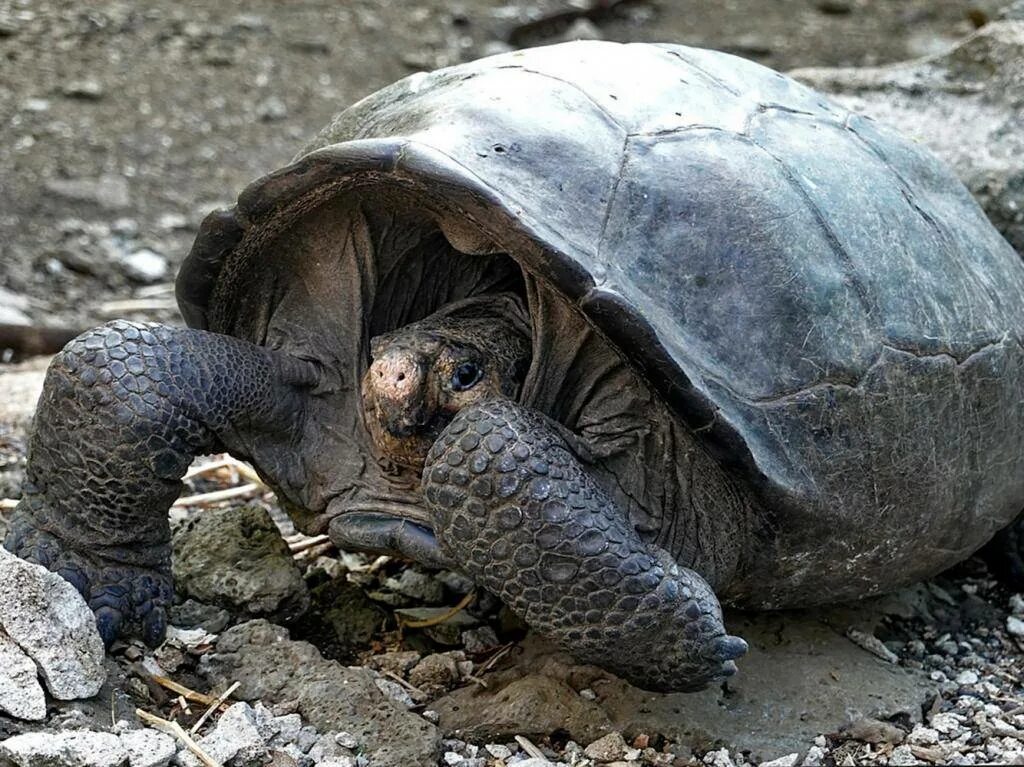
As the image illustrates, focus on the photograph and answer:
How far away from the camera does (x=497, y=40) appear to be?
9336mm

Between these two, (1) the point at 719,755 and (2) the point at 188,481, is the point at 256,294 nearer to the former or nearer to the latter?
(2) the point at 188,481

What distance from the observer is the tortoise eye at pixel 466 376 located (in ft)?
10.5

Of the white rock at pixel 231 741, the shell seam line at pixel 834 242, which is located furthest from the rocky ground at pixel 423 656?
the shell seam line at pixel 834 242

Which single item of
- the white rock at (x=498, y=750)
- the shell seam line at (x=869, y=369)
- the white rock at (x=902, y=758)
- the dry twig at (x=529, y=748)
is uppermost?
the shell seam line at (x=869, y=369)

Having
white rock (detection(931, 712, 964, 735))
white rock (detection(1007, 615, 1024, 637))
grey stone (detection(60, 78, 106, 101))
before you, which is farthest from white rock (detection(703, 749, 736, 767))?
grey stone (detection(60, 78, 106, 101))

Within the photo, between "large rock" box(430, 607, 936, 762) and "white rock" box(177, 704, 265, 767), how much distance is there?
0.43 metres

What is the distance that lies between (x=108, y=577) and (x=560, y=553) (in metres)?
1.10

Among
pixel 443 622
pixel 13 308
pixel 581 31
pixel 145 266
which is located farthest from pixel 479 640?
pixel 581 31

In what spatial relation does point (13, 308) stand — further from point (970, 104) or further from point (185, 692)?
point (970, 104)

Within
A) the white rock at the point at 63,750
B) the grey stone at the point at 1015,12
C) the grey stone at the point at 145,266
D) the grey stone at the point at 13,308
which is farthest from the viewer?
the grey stone at the point at 145,266

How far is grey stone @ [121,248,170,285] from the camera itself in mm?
6312

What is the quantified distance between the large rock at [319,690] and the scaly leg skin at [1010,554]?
1.90 metres

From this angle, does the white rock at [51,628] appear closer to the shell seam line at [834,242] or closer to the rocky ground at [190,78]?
the shell seam line at [834,242]

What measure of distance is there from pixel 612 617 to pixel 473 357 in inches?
26.4
